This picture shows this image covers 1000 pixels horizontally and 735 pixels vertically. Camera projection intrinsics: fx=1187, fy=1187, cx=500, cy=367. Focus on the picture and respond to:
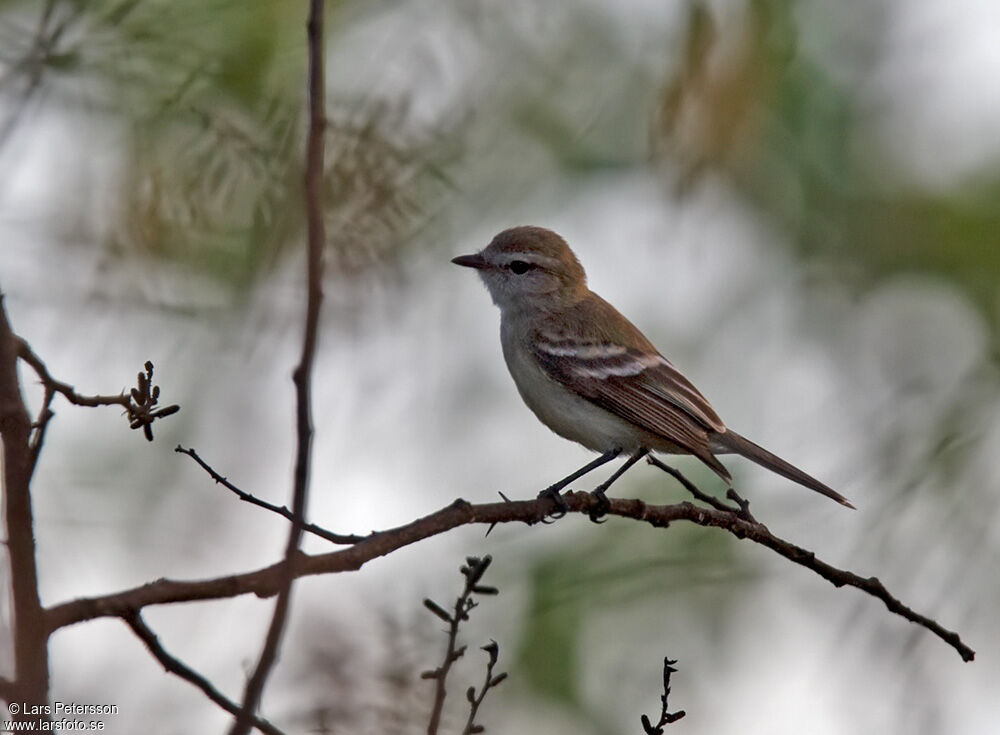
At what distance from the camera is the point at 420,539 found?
9.30 ft

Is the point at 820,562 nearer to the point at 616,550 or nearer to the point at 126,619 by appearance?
the point at 126,619

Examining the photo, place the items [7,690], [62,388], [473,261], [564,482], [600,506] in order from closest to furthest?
[7,690]
[62,388]
[600,506]
[564,482]
[473,261]

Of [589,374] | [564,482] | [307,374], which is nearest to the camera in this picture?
[307,374]

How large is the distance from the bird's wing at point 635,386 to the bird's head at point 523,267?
553 millimetres

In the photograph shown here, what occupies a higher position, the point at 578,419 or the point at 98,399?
the point at 578,419

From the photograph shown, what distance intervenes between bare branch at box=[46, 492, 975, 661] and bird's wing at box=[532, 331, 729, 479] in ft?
3.71

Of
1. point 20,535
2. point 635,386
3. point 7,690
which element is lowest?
point 7,690

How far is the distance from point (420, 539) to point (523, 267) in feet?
12.3

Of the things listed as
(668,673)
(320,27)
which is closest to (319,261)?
(320,27)

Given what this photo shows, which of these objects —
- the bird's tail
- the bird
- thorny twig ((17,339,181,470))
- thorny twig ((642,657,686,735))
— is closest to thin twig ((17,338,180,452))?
thorny twig ((17,339,181,470))

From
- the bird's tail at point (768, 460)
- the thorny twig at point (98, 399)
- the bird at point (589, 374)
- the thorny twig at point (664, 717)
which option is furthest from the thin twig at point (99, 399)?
the bird's tail at point (768, 460)

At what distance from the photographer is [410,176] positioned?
588 centimetres

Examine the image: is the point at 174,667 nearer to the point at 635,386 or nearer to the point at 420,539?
the point at 420,539

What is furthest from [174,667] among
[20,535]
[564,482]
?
[564,482]
